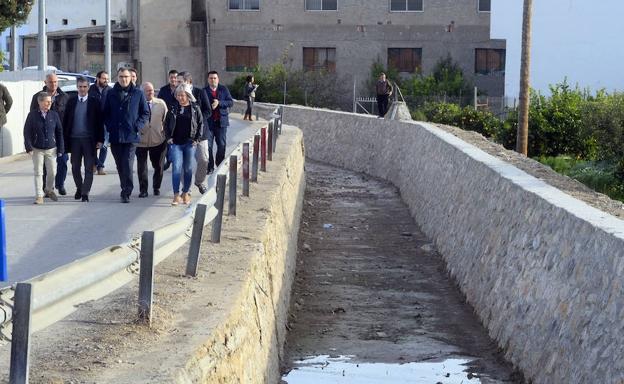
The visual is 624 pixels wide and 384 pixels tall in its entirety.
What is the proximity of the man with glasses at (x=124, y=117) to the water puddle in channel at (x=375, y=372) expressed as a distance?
5.05 metres

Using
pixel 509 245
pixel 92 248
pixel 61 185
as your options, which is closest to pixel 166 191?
pixel 61 185

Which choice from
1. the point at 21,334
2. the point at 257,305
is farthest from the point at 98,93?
the point at 21,334

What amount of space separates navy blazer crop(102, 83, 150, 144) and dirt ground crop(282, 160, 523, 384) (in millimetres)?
2866

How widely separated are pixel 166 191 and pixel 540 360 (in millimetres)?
8982

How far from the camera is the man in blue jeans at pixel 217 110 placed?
778 inches

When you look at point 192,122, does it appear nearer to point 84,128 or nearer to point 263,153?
point 84,128

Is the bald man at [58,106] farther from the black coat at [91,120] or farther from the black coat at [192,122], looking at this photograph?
the black coat at [192,122]

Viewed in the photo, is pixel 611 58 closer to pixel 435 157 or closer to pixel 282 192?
pixel 435 157

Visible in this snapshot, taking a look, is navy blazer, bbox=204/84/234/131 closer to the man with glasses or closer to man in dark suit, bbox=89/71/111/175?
man in dark suit, bbox=89/71/111/175

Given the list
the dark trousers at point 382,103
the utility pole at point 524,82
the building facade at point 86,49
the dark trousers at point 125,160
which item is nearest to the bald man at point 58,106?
the dark trousers at point 125,160

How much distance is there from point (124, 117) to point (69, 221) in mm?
1881

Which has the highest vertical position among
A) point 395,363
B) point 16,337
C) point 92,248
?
point 16,337

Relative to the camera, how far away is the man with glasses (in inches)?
638

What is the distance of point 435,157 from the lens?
2223 cm
